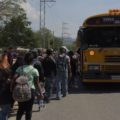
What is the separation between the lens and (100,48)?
20.1 m

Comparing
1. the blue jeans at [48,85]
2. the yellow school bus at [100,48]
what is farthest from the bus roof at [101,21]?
the blue jeans at [48,85]

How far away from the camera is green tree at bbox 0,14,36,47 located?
114 meters

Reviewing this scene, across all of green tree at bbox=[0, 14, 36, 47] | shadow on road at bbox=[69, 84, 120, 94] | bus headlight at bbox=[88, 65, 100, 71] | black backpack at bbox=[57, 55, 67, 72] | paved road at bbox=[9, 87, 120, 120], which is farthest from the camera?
green tree at bbox=[0, 14, 36, 47]

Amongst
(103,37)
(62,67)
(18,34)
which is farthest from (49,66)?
(18,34)

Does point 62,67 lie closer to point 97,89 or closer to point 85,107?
point 85,107

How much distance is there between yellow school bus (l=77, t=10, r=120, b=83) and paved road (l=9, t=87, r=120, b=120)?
71 centimetres

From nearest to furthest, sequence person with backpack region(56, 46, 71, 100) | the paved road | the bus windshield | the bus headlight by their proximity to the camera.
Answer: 1. the paved road
2. person with backpack region(56, 46, 71, 100)
3. the bus windshield
4. the bus headlight

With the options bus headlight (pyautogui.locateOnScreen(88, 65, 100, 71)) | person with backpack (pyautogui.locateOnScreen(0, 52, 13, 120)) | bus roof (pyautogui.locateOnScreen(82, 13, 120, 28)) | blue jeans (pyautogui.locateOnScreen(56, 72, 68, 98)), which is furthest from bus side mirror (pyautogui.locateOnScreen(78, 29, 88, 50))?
person with backpack (pyautogui.locateOnScreen(0, 52, 13, 120))

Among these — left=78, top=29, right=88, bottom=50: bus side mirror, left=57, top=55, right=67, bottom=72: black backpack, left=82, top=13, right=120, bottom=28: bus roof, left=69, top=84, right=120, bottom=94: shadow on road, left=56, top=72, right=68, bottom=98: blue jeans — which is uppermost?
left=82, top=13, right=120, bottom=28: bus roof

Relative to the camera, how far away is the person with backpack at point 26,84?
9.73m

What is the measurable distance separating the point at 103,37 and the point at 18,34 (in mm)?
99356

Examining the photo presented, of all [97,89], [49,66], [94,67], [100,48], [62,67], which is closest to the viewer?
[49,66]

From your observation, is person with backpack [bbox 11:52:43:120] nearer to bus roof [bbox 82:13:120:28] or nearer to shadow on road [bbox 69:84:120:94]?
shadow on road [bbox 69:84:120:94]

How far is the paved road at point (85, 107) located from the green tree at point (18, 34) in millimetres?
94876
